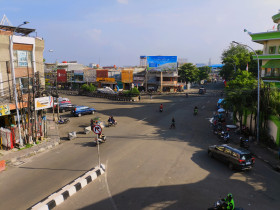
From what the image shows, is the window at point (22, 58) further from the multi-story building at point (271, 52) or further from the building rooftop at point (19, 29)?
the multi-story building at point (271, 52)

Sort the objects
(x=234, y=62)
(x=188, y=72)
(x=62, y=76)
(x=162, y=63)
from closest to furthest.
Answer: (x=234, y=62)
(x=162, y=63)
(x=188, y=72)
(x=62, y=76)

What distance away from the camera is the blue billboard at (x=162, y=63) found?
60.3 meters

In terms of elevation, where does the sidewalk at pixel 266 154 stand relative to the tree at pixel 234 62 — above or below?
below

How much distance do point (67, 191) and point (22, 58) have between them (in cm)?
1389

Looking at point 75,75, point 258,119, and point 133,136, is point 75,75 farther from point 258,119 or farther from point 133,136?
point 258,119

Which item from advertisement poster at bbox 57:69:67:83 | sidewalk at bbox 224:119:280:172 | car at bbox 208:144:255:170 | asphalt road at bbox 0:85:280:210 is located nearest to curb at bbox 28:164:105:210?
asphalt road at bbox 0:85:280:210

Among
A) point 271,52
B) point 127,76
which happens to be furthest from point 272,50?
point 127,76

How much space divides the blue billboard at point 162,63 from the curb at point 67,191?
169 feet

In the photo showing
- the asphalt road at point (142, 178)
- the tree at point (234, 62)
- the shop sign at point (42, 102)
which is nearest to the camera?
the asphalt road at point (142, 178)

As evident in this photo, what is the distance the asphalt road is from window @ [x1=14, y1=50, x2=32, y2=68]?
7.94 m

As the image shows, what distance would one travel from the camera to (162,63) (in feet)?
200

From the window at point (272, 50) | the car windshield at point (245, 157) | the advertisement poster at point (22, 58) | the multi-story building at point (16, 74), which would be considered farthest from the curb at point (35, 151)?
the window at point (272, 50)

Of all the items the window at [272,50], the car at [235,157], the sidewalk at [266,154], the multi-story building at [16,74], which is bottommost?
the sidewalk at [266,154]

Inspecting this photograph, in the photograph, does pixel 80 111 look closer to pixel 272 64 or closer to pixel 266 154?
pixel 266 154
